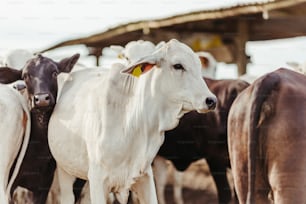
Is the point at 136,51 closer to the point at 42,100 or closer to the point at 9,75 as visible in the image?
the point at 9,75

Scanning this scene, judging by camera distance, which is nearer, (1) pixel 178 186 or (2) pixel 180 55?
(2) pixel 180 55

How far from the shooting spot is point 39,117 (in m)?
6.46

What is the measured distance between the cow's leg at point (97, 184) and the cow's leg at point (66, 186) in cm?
60

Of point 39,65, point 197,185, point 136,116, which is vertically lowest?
point 197,185

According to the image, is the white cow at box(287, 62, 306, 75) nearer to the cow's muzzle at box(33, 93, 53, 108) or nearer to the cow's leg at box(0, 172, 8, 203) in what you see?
the cow's muzzle at box(33, 93, 53, 108)

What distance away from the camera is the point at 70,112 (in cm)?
630

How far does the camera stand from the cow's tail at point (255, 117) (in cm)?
549

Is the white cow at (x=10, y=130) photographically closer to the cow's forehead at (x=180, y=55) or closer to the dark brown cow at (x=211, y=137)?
the cow's forehead at (x=180, y=55)

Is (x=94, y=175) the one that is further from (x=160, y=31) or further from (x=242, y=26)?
(x=160, y=31)

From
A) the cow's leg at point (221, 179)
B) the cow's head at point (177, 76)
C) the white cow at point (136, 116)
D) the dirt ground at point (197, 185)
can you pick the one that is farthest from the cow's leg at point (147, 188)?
the dirt ground at point (197, 185)

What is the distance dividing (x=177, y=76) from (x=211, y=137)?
216 centimetres

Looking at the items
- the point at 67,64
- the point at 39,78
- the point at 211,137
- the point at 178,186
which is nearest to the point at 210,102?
the point at 39,78

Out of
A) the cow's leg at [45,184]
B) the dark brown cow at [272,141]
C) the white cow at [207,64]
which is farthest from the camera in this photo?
the white cow at [207,64]


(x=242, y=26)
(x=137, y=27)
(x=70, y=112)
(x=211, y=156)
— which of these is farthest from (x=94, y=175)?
(x=137, y=27)
